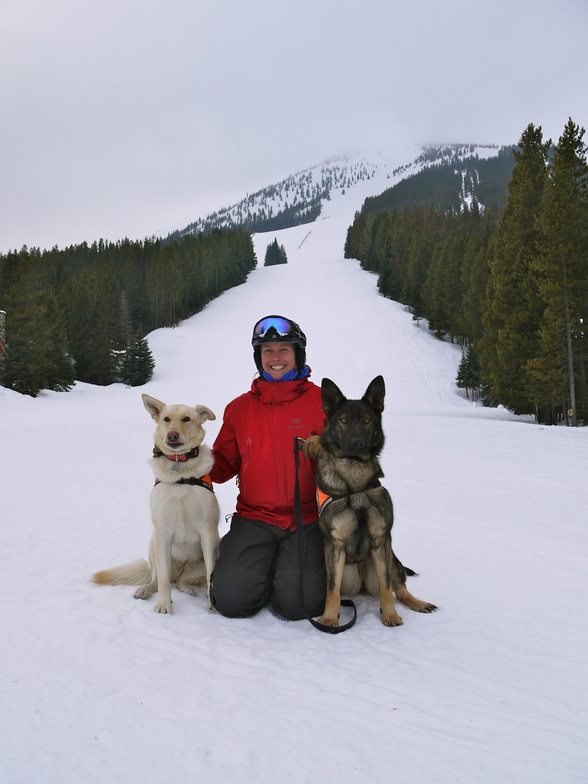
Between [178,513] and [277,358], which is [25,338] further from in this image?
[178,513]

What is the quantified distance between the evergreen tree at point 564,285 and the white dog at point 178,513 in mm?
14322

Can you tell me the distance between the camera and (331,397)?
312cm

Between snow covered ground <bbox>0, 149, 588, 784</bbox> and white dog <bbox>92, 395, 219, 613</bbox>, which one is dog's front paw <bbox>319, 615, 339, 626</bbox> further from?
white dog <bbox>92, 395, 219, 613</bbox>

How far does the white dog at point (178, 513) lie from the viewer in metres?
3.14

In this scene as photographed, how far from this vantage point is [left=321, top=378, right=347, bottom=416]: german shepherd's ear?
3076 millimetres

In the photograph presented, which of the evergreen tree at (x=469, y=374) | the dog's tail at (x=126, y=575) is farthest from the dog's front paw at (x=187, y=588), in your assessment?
the evergreen tree at (x=469, y=374)

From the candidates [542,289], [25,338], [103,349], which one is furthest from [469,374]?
[25,338]

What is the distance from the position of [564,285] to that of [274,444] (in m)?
14.7

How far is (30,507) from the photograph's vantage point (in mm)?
5902

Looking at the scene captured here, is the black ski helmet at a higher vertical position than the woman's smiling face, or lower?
higher

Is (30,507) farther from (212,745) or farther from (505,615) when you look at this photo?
(505,615)

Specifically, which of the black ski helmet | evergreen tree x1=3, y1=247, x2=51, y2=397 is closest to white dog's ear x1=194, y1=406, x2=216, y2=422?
the black ski helmet

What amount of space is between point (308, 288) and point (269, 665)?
179 feet

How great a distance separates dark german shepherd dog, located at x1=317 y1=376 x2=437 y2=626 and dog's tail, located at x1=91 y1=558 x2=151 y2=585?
5.00 ft
